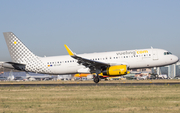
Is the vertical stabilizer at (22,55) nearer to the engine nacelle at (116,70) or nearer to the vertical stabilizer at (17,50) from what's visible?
the vertical stabilizer at (17,50)

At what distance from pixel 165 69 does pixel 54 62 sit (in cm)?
9981

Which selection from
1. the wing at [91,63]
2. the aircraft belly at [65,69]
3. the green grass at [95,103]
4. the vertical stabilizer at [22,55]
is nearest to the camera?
the green grass at [95,103]

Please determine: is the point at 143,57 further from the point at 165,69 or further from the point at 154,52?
the point at 165,69

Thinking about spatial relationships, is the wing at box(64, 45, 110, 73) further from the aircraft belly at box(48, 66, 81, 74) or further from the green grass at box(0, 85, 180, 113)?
the green grass at box(0, 85, 180, 113)

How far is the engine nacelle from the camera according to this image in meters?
35.6

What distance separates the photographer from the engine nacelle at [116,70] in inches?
1401

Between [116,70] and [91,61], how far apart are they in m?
3.76

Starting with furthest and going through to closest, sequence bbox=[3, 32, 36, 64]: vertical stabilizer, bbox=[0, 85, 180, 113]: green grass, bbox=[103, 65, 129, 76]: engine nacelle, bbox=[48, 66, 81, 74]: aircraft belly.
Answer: bbox=[3, 32, 36, 64]: vertical stabilizer → bbox=[48, 66, 81, 74]: aircraft belly → bbox=[103, 65, 129, 76]: engine nacelle → bbox=[0, 85, 180, 113]: green grass

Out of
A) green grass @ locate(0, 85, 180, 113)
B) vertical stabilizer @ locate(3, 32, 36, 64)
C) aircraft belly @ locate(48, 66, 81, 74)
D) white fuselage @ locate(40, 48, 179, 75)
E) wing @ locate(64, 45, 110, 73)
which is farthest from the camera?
vertical stabilizer @ locate(3, 32, 36, 64)

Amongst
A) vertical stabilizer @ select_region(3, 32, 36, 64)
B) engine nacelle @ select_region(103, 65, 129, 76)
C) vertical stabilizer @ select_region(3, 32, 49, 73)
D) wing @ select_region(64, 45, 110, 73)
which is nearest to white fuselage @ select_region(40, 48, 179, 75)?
wing @ select_region(64, 45, 110, 73)

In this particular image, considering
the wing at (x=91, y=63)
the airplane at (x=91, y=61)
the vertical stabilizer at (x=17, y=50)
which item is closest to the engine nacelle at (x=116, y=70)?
the airplane at (x=91, y=61)

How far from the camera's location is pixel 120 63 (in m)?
38.3

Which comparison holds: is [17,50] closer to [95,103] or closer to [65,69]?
[65,69]

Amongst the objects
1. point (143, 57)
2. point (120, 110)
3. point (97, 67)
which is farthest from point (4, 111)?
point (143, 57)
